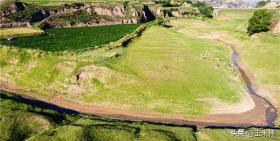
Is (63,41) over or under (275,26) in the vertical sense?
over

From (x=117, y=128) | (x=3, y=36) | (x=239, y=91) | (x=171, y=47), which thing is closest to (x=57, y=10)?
(x=3, y=36)

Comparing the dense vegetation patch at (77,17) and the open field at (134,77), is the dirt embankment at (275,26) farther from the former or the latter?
the dense vegetation patch at (77,17)

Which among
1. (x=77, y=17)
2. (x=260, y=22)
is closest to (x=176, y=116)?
(x=260, y=22)

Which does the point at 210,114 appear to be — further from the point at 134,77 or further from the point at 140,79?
the point at 134,77

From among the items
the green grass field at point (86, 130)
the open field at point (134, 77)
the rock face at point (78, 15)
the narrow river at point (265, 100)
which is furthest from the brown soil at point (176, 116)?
the rock face at point (78, 15)

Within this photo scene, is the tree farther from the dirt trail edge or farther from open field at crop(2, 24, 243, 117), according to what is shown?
the dirt trail edge

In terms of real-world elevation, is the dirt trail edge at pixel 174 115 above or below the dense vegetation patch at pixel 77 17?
below
